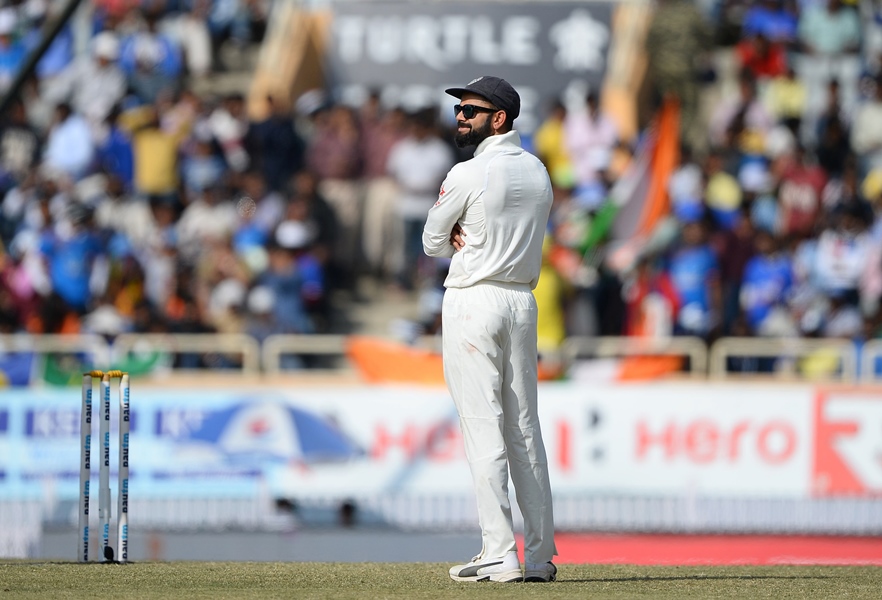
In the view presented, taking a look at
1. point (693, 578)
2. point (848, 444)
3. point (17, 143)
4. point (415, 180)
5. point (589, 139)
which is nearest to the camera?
point (693, 578)

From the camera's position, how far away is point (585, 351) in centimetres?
1571

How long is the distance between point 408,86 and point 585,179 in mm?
3275

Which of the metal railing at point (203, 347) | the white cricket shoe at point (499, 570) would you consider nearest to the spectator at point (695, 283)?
the metal railing at point (203, 347)

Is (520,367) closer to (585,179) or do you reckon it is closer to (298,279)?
(298,279)

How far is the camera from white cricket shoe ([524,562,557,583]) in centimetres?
773

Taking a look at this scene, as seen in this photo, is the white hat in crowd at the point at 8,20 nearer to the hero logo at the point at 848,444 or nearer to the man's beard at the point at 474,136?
the hero logo at the point at 848,444

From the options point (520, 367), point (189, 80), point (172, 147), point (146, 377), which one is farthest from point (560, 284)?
point (520, 367)

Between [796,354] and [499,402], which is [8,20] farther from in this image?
[499,402]

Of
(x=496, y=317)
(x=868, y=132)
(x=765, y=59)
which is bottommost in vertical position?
(x=496, y=317)

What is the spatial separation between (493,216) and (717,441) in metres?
7.71

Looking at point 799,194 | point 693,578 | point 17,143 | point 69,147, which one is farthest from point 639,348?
point 17,143

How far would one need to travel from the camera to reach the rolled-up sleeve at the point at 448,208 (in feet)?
25.3

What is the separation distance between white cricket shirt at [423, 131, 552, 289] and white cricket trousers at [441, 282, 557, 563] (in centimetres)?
8

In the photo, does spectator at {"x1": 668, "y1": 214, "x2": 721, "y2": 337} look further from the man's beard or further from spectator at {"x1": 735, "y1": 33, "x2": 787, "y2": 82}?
the man's beard
